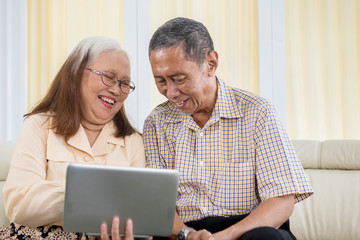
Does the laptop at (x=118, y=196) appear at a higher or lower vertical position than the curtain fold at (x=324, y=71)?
lower

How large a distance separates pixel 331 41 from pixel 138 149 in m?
2.10

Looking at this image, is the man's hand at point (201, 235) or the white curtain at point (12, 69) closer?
the man's hand at point (201, 235)

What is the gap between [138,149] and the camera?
5.79 feet

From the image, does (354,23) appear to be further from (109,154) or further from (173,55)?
(109,154)

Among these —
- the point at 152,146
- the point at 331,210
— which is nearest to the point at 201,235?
the point at 152,146

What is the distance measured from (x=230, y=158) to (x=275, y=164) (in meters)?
0.19

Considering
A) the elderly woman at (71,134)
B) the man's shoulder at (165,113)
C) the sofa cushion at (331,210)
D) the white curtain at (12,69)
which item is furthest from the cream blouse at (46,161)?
the white curtain at (12,69)

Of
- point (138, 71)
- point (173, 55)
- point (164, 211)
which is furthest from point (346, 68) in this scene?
point (164, 211)

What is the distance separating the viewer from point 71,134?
5.33 ft

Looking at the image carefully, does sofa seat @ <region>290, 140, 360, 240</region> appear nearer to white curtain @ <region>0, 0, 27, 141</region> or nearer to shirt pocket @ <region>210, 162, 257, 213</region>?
shirt pocket @ <region>210, 162, 257, 213</region>

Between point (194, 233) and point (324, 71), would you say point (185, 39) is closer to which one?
point (194, 233)

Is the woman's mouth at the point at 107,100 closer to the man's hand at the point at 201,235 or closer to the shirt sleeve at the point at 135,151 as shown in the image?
the shirt sleeve at the point at 135,151

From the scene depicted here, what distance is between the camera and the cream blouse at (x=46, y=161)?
4.66 feet

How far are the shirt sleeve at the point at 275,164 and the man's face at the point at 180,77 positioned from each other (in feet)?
0.84
